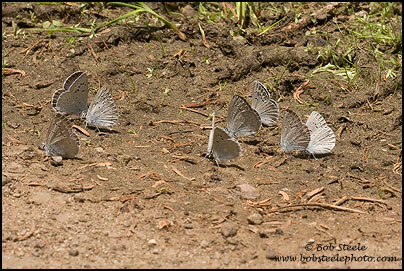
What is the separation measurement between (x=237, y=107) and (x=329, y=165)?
1019 millimetres

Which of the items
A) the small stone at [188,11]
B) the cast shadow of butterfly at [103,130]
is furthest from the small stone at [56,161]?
the small stone at [188,11]

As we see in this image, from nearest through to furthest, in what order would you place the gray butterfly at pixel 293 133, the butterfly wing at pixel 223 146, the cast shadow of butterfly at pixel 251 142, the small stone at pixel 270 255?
the small stone at pixel 270 255 < the butterfly wing at pixel 223 146 < the gray butterfly at pixel 293 133 < the cast shadow of butterfly at pixel 251 142

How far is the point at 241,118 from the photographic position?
5.66m

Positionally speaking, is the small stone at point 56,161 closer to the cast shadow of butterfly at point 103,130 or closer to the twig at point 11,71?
the cast shadow of butterfly at point 103,130

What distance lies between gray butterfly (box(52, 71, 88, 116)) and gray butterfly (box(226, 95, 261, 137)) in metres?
1.44

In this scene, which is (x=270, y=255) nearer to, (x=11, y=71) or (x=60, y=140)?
(x=60, y=140)

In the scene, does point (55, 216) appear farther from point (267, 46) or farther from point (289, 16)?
point (289, 16)

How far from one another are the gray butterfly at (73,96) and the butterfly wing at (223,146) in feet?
4.81

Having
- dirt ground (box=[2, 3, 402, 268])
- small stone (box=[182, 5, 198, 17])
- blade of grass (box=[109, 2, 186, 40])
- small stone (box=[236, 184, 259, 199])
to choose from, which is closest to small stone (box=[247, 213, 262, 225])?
dirt ground (box=[2, 3, 402, 268])

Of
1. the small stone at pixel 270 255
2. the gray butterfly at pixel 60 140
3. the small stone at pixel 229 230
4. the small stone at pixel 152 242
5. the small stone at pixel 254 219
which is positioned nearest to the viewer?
the small stone at pixel 270 255

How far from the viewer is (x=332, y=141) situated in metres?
5.43

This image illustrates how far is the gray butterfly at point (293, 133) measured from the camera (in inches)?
212

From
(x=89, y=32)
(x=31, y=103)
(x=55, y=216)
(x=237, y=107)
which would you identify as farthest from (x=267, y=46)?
(x=55, y=216)

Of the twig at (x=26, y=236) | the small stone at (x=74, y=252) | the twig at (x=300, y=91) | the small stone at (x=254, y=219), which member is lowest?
the twig at (x=300, y=91)
